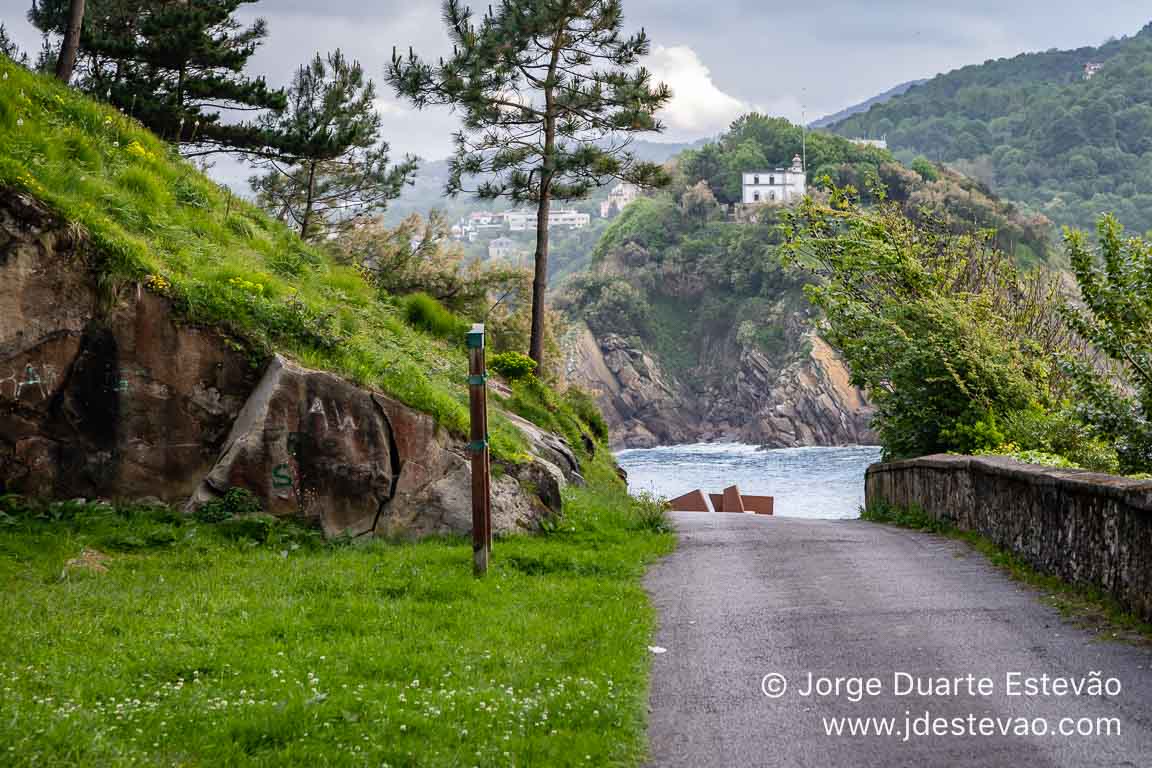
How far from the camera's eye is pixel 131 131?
15359mm

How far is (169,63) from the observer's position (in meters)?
22.8

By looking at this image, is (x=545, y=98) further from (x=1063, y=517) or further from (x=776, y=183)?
(x=776, y=183)

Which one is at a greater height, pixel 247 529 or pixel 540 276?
pixel 540 276

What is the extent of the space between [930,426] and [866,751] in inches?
528

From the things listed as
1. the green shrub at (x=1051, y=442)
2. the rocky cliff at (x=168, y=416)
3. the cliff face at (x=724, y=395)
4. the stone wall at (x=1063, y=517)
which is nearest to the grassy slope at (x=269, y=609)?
the rocky cliff at (x=168, y=416)

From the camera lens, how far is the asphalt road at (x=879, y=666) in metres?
4.77

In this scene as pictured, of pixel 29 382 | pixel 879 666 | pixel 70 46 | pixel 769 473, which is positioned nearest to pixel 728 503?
pixel 70 46

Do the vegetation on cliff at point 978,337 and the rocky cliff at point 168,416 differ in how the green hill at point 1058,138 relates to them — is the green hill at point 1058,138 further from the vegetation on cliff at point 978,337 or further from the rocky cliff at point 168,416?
the rocky cliff at point 168,416

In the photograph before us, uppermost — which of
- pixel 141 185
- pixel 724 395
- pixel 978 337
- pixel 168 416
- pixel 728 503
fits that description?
pixel 141 185

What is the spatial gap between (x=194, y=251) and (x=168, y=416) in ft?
9.03

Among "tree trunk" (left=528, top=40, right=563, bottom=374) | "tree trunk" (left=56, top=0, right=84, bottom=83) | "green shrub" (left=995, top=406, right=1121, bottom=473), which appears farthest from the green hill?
"tree trunk" (left=56, top=0, right=84, bottom=83)

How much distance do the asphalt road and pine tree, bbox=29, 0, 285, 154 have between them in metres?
17.0

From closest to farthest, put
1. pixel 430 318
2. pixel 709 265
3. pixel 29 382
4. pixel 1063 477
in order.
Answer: pixel 1063 477 < pixel 29 382 < pixel 430 318 < pixel 709 265

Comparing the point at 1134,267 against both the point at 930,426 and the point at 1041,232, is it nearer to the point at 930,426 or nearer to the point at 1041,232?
the point at 930,426
